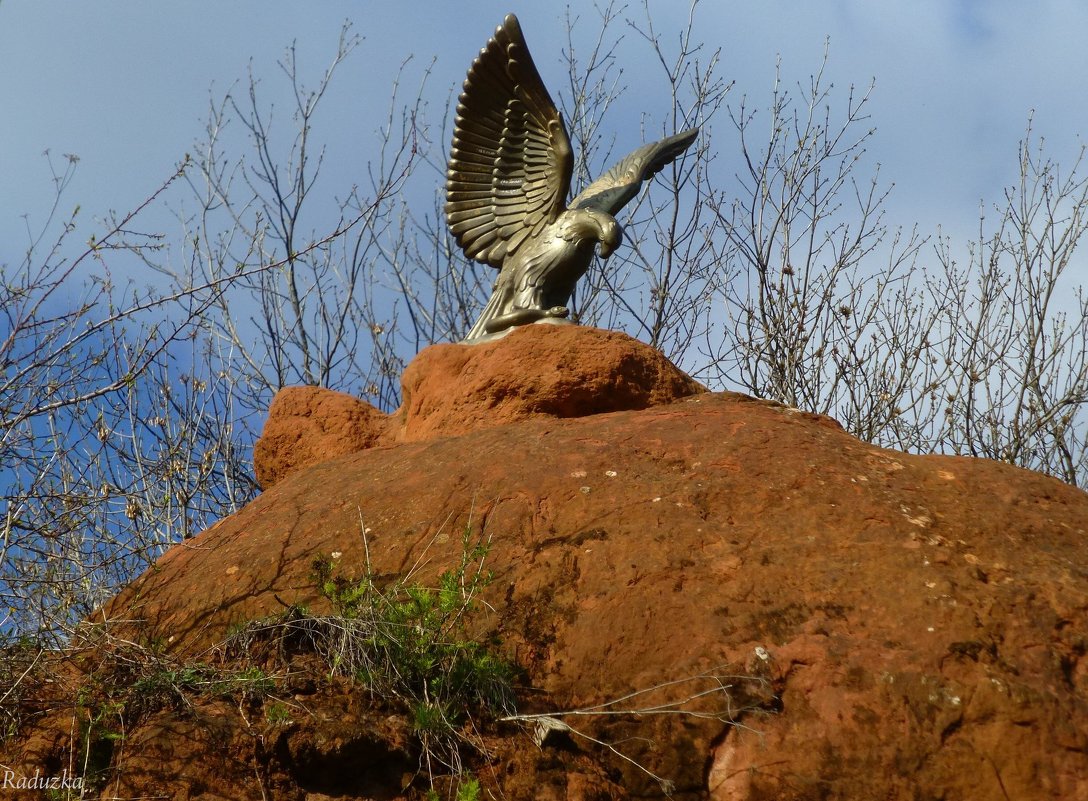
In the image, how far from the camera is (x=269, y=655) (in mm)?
3047

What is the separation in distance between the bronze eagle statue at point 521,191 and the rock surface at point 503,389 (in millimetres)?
404

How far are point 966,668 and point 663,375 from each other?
217 centimetres

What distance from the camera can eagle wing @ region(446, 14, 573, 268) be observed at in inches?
220

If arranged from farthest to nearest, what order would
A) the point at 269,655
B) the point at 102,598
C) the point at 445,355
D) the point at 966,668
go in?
the point at 445,355, the point at 102,598, the point at 269,655, the point at 966,668

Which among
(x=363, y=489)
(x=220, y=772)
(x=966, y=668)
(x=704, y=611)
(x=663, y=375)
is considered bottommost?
(x=220, y=772)

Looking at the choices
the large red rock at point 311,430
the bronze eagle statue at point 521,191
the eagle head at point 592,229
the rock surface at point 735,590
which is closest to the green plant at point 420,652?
the rock surface at point 735,590

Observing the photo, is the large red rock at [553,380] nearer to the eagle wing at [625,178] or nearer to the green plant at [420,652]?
the eagle wing at [625,178]

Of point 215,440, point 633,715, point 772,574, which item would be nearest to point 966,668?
point 772,574

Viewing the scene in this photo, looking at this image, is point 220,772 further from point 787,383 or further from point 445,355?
point 787,383

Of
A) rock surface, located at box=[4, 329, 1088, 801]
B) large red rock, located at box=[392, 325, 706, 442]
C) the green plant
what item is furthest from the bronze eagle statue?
the green plant

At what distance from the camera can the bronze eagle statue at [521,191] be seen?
5.50 meters

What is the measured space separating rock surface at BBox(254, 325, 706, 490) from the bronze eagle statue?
0.40m

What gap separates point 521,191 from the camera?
5.79m

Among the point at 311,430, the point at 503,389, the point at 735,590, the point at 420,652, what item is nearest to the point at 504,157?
the point at 503,389
